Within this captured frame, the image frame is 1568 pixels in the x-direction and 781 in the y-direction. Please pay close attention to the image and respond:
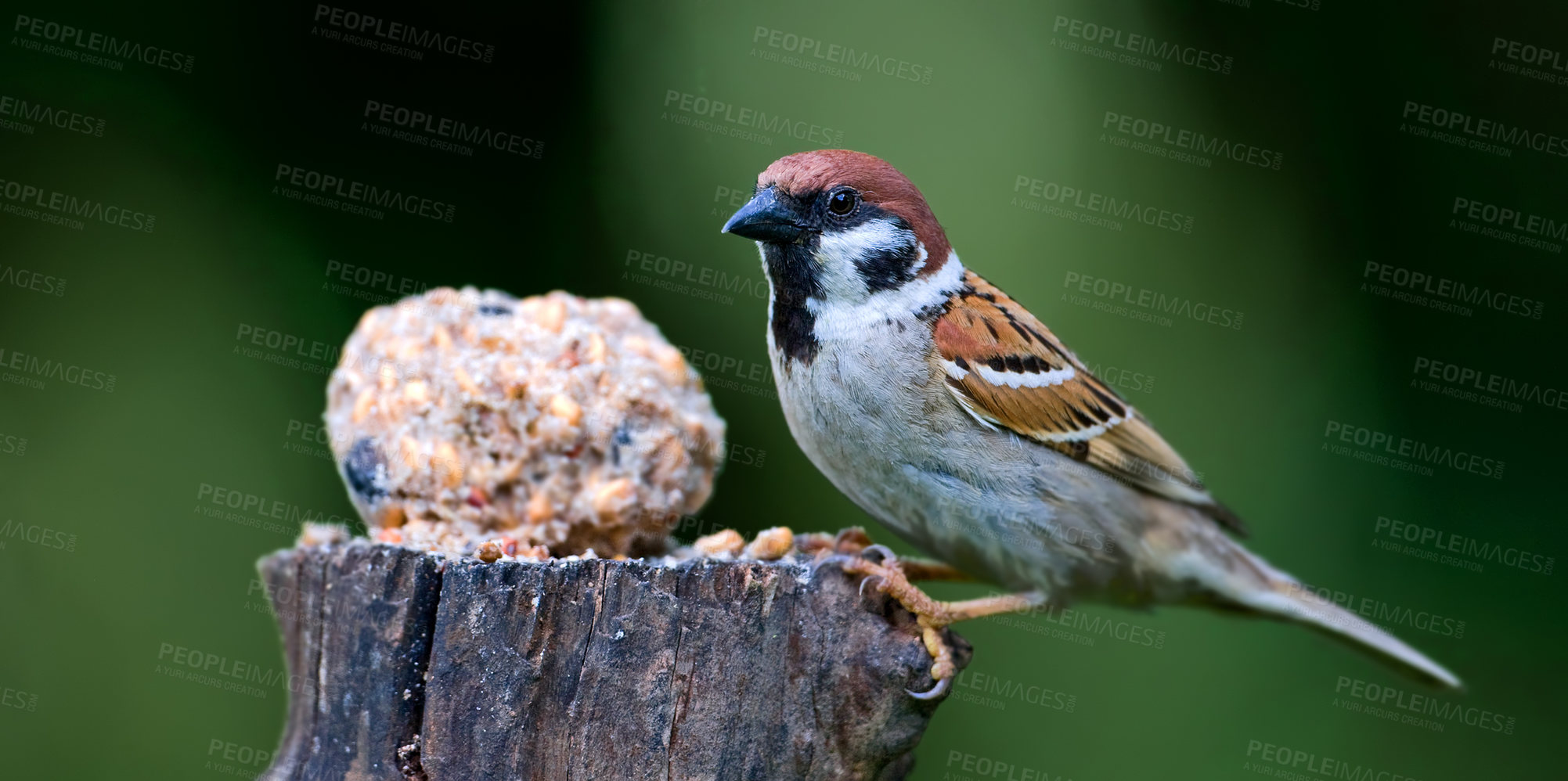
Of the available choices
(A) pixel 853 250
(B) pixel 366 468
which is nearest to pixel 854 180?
(A) pixel 853 250

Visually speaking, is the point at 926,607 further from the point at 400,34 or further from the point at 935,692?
the point at 400,34

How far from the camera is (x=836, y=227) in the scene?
8.48ft

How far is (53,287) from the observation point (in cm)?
361

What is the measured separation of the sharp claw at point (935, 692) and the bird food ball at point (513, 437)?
757 millimetres

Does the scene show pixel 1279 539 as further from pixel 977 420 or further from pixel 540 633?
pixel 540 633

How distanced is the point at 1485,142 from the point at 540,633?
3.65m

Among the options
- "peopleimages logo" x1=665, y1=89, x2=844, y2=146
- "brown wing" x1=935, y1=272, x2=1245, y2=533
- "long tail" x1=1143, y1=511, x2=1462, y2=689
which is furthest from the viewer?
"peopleimages logo" x1=665, y1=89, x2=844, y2=146

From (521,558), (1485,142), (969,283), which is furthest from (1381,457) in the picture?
(521,558)

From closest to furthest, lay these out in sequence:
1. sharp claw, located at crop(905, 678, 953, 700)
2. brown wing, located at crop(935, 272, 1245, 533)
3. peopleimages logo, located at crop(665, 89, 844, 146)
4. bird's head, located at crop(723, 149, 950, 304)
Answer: sharp claw, located at crop(905, 678, 953, 700) → bird's head, located at crop(723, 149, 950, 304) → brown wing, located at crop(935, 272, 1245, 533) → peopleimages logo, located at crop(665, 89, 844, 146)

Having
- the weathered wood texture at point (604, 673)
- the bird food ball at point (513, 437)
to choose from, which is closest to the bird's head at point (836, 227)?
the bird food ball at point (513, 437)

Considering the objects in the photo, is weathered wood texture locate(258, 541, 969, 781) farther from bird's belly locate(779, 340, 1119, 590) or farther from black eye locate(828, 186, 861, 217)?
black eye locate(828, 186, 861, 217)

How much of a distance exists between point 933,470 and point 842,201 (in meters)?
0.64

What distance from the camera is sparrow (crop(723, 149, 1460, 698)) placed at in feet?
8.41

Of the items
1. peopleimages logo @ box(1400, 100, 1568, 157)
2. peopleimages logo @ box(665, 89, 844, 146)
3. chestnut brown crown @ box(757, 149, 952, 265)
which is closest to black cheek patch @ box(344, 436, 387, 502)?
chestnut brown crown @ box(757, 149, 952, 265)
